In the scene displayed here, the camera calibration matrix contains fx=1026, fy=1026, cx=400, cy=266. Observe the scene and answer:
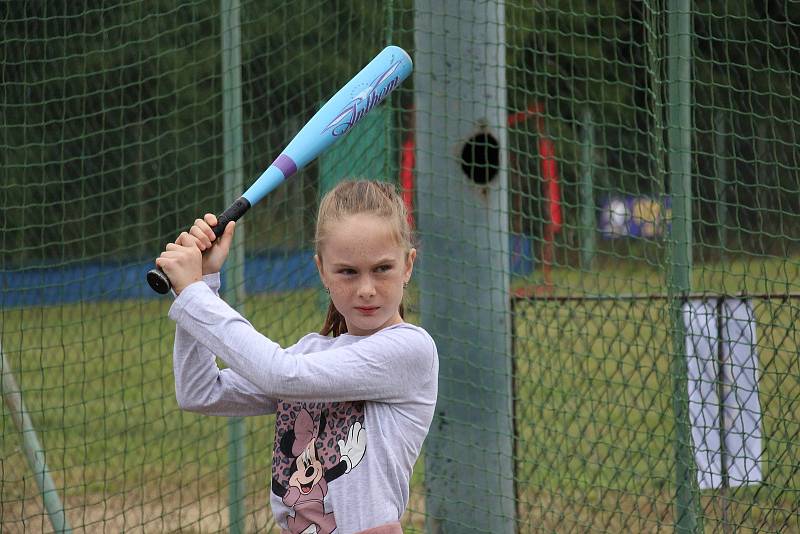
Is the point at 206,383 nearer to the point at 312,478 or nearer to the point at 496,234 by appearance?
the point at 312,478

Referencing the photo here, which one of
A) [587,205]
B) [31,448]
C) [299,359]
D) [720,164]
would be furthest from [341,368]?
[587,205]

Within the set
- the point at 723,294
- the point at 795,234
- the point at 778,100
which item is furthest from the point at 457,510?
the point at 778,100

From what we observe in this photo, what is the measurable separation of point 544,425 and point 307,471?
236cm

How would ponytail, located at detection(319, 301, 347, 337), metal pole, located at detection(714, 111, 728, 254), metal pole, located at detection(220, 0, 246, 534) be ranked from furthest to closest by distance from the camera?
metal pole, located at detection(220, 0, 246, 534), metal pole, located at detection(714, 111, 728, 254), ponytail, located at detection(319, 301, 347, 337)

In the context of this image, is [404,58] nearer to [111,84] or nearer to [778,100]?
[778,100]

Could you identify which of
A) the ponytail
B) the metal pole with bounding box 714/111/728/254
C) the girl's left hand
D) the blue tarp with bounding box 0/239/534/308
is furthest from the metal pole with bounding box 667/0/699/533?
the girl's left hand

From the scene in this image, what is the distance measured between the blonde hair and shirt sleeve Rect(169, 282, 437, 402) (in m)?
0.22

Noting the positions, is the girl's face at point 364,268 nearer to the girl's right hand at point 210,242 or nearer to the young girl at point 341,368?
the young girl at point 341,368

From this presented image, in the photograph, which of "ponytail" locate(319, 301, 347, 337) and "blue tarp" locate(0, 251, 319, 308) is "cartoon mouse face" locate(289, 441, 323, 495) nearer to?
"ponytail" locate(319, 301, 347, 337)

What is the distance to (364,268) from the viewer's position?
80.2 inches

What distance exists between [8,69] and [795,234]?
11.2ft

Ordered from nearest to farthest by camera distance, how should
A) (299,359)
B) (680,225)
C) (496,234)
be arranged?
(299,359) → (680,225) → (496,234)

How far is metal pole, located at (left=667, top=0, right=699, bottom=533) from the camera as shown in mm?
3445

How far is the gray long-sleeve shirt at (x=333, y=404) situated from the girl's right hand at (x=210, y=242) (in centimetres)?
3
